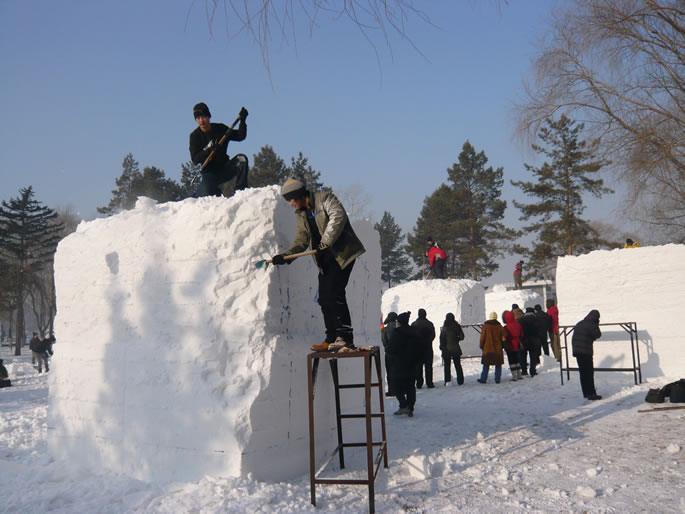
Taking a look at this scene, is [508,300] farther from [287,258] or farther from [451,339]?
→ [287,258]

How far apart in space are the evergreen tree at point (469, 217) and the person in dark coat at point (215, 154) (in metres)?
33.7

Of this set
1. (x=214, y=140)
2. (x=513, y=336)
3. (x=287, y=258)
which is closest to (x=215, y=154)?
(x=214, y=140)

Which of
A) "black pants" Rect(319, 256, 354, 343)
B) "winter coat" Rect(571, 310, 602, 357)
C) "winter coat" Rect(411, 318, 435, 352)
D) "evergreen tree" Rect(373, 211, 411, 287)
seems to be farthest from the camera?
"evergreen tree" Rect(373, 211, 411, 287)

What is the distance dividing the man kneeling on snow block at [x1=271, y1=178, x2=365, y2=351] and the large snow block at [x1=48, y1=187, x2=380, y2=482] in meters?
0.34

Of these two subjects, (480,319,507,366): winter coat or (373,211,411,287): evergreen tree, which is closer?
(480,319,507,366): winter coat

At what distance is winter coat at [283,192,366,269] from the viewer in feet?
14.0

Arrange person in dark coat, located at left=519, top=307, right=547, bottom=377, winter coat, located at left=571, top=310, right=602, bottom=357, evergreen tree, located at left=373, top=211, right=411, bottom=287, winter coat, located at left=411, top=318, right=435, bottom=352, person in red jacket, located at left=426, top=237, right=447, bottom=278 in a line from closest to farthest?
winter coat, located at left=571, top=310, right=602, bottom=357
winter coat, located at left=411, top=318, right=435, bottom=352
person in dark coat, located at left=519, top=307, right=547, bottom=377
person in red jacket, located at left=426, top=237, right=447, bottom=278
evergreen tree, located at left=373, top=211, right=411, bottom=287

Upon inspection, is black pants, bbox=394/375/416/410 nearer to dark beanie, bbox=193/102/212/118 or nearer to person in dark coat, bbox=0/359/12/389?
dark beanie, bbox=193/102/212/118

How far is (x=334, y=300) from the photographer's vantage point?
4461mm

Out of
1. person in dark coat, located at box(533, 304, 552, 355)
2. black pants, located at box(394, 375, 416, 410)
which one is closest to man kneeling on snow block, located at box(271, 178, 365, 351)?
black pants, located at box(394, 375, 416, 410)

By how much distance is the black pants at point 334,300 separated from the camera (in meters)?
4.45

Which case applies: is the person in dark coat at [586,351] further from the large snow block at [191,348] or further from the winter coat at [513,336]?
the large snow block at [191,348]

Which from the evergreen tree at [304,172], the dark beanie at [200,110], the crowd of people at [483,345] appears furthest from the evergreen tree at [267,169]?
the dark beanie at [200,110]

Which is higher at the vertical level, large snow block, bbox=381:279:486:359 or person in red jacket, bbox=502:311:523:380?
large snow block, bbox=381:279:486:359
